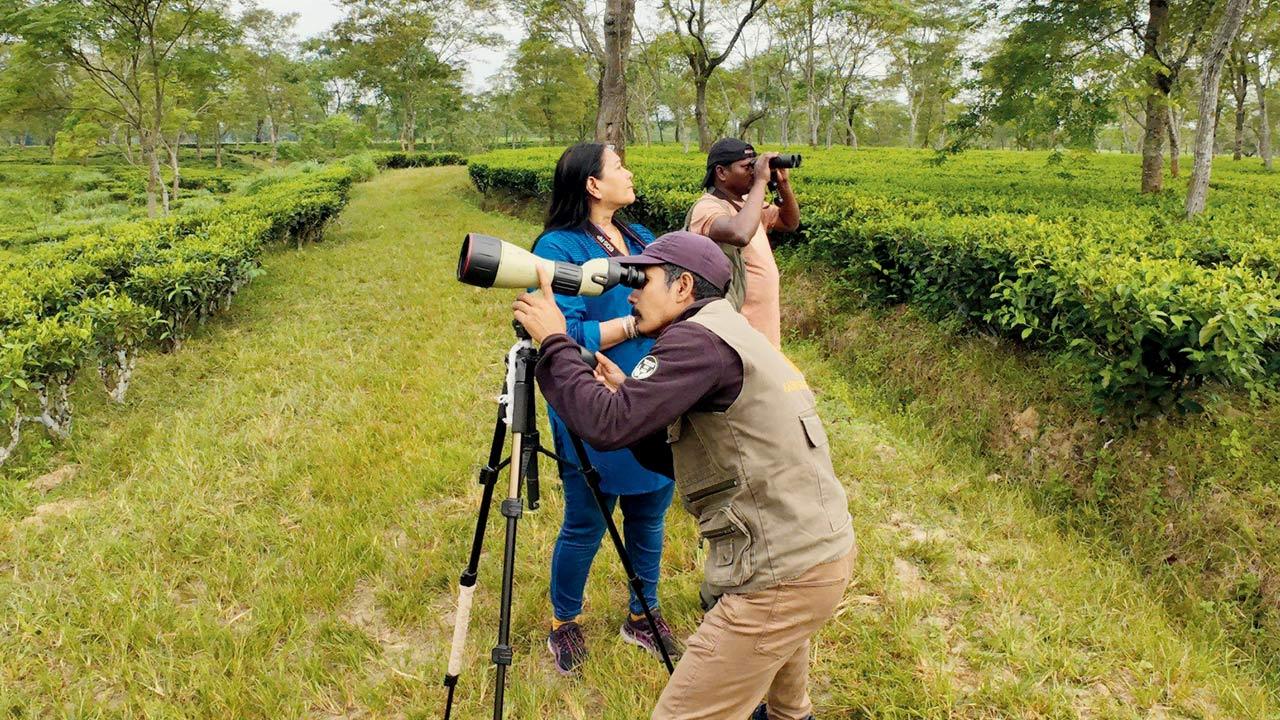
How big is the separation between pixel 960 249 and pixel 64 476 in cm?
604

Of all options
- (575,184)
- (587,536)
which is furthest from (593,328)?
(587,536)

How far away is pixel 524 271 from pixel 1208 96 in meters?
7.26

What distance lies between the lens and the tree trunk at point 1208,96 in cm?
573

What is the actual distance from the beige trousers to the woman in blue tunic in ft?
2.39

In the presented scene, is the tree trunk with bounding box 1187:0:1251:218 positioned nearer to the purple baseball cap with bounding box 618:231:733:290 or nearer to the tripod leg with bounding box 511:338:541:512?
the purple baseball cap with bounding box 618:231:733:290

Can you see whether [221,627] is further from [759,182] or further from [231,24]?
[231,24]

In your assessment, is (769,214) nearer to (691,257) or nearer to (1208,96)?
(691,257)

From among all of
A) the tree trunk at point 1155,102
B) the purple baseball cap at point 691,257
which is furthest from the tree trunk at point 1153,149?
the purple baseball cap at point 691,257

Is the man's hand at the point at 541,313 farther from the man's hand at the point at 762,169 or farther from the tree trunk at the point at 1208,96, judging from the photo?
the tree trunk at the point at 1208,96

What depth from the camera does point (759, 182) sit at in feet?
9.52

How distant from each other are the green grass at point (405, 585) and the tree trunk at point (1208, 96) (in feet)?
13.3

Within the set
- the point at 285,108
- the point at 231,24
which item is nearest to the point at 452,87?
the point at 285,108

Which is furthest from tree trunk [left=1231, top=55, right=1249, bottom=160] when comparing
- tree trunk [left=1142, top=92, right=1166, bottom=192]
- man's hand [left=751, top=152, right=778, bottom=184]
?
man's hand [left=751, top=152, right=778, bottom=184]

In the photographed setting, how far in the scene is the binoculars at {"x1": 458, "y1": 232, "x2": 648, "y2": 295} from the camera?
1642 mm
